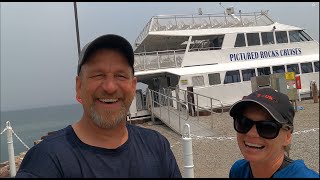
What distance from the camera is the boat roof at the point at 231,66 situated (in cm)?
1655

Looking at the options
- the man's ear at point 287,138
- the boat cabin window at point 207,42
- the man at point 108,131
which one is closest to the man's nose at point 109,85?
the man at point 108,131

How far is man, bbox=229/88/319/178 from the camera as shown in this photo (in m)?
2.11

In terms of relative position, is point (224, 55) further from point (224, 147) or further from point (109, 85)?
point (109, 85)

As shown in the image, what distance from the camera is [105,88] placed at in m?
2.01

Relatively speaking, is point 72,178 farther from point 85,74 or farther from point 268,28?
point 268,28

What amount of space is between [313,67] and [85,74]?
18635mm

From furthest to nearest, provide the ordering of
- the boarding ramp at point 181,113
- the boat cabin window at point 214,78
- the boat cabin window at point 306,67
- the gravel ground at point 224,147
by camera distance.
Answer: the boat cabin window at point 306,67 < the boat cabin window at point 214,78 < the boarding ramp at point 181,113 < the gravel ground at point 224,147

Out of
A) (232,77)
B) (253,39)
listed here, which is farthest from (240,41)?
(232,77)

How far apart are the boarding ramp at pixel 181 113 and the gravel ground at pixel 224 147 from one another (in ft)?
1.00

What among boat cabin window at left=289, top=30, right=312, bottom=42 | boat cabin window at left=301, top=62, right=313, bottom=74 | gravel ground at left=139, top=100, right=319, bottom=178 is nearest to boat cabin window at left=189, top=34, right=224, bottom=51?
boat cabin window at left=289, top=30, right=312, bottom=42

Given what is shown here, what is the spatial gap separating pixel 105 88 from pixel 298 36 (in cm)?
1983

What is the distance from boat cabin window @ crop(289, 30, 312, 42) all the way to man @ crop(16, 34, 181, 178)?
63.0 ft

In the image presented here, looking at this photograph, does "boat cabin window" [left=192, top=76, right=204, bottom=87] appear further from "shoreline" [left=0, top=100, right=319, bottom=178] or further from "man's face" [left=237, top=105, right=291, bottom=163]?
"man's face" [left=237, top=105, right=291, bottom=163]

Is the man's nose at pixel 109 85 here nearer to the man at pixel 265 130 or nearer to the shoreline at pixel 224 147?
the man at pixel 265 130
